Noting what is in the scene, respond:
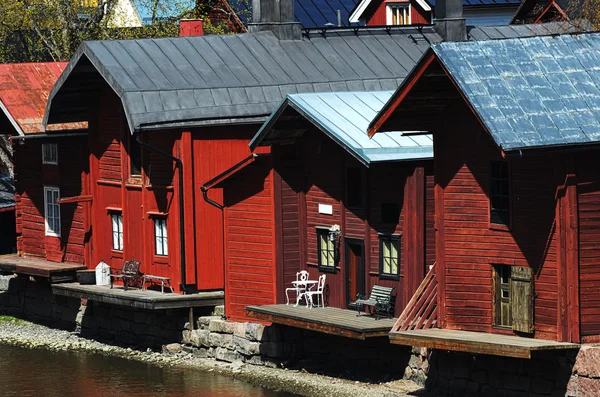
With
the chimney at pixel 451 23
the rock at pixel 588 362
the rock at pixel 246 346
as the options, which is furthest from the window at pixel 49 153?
the rock at pixel 588 362

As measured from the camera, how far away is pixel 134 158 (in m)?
40.8

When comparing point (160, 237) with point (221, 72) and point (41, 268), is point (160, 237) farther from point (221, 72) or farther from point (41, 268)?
point (41, 268)

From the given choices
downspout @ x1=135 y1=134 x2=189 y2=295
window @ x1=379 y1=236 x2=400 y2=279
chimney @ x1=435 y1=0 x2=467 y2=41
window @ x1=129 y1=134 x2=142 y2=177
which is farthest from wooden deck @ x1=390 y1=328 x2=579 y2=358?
chimney @ x1=435 y1=0 x2=467 y2=41

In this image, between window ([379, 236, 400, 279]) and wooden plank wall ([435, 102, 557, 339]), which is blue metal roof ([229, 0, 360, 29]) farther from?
wooden plank wall ([435, 102, 557, 339])

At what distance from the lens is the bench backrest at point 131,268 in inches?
1586

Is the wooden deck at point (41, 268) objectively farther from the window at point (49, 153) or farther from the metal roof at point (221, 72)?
the metal roof at point (221, 72)

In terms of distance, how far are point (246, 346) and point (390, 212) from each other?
16.8ft

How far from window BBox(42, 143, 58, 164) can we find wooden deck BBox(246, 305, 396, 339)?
1108cm

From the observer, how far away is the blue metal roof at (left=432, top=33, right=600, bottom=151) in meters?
28.5

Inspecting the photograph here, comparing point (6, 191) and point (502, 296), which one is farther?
point (6, 191)

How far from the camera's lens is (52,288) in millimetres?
42156

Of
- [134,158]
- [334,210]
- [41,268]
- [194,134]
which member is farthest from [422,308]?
[41,268]

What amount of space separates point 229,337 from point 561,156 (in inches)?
444

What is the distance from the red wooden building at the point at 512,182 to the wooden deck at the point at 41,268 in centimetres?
1411
